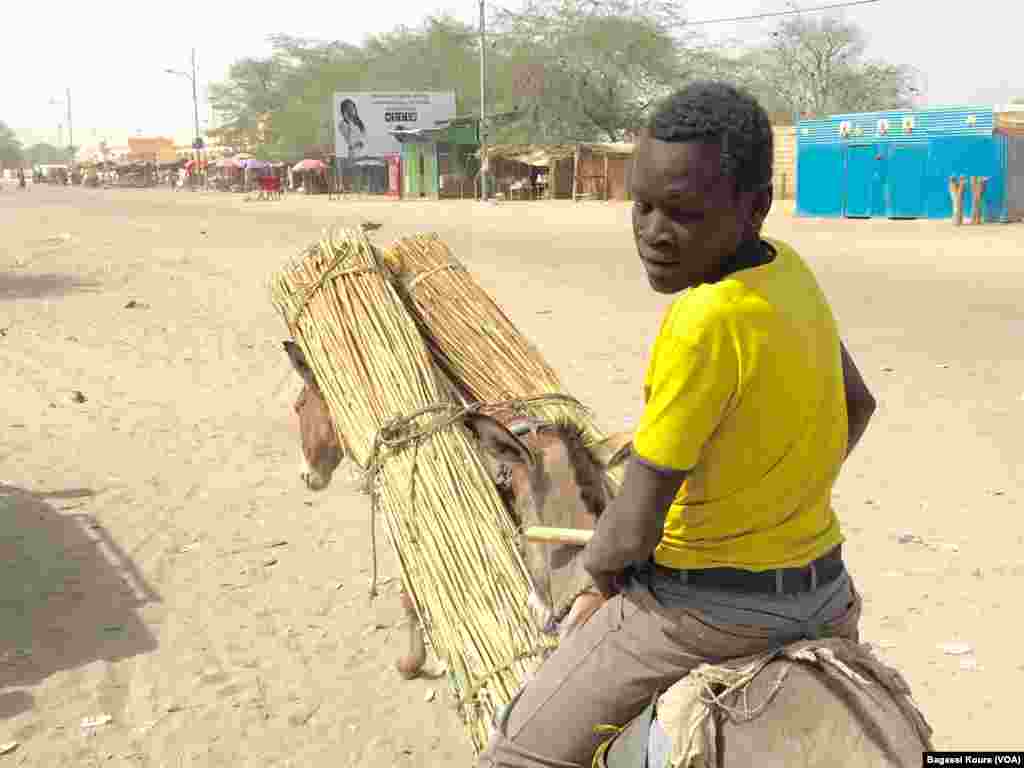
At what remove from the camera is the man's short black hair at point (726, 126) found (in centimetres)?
175

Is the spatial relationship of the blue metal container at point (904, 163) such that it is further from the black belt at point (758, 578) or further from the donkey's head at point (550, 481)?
the black belt at point (758, 578)

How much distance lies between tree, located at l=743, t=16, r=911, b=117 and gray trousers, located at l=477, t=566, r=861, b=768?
2139 inches

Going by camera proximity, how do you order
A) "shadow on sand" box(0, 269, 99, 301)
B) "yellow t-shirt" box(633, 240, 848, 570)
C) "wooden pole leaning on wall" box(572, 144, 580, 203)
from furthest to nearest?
1. "wooden pole leaning on wall" box(572, 144, 580, 203)
2. "shadow on sand" box(0, 269, 99, 301)
3. "yellow t-shirt" box(633, 240, 848, 570)

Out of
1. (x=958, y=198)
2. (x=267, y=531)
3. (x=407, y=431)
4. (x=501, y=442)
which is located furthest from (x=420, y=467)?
(x=958, y=198)

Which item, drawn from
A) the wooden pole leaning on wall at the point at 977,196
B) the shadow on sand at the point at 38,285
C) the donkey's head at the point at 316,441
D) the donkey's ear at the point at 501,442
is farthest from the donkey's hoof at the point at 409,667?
the wooden pole leaning on wall at the point at 977,196

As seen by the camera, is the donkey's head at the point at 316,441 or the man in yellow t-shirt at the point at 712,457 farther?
the donkey's head at the point at 316,441

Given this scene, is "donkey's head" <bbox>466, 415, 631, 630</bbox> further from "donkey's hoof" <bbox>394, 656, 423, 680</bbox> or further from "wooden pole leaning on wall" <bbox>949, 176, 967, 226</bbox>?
"wooden pole leaning on wall" <bbox>949, 176, 967, 226</bbox>

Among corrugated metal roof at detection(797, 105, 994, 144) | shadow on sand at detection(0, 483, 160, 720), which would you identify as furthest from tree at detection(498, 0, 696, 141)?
shadow on sand at detection(0, 483, 160, 720)

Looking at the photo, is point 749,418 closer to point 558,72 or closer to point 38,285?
point 38,285

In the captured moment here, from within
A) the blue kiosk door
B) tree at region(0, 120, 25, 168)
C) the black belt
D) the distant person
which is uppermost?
tree at region(0, 120, 25, 168)

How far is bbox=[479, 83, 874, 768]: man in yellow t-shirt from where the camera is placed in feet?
5.71

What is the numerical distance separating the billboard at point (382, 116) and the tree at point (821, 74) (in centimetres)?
1588

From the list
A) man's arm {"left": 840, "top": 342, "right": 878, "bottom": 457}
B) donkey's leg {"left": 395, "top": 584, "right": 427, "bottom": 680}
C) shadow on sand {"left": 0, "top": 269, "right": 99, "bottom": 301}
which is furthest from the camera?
shadow on sand {"left": 0, "top": 269, "right": 99, "bottom": 301}

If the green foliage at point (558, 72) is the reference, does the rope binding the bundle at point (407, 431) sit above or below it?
below
